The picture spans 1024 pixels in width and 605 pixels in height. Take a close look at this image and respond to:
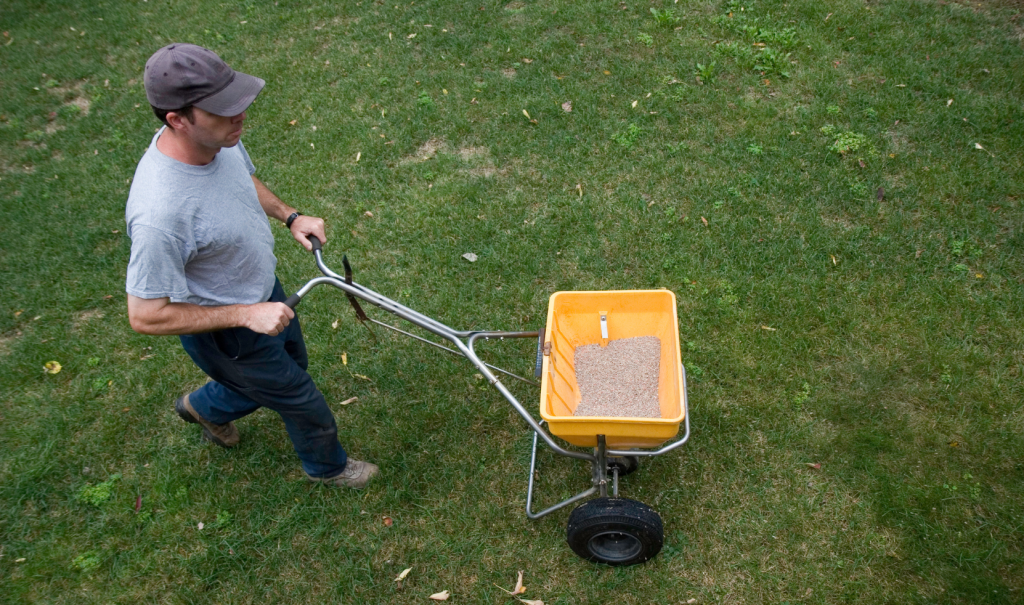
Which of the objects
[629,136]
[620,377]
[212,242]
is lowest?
[629,136]

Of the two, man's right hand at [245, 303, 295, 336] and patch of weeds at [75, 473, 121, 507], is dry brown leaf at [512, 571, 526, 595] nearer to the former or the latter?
man's right hand at [245, 303, 295, 336]

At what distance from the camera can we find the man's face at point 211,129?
2650mm

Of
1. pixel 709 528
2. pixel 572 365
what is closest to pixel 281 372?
pixel 572 365

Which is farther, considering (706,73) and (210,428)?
(706,73)

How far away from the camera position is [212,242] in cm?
284

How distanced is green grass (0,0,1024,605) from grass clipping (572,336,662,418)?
1.83 feet

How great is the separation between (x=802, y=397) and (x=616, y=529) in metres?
1.49

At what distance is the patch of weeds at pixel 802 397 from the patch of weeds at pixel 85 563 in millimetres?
3794

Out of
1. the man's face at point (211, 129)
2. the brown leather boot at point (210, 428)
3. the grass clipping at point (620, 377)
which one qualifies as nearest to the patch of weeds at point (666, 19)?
the grass clipping at point (620, 377)

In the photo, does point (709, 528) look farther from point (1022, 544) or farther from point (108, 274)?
point (108, 274)

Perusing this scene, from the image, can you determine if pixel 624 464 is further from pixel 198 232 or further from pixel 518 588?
pixel 198 232

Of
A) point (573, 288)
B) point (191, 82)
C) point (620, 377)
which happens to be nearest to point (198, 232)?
point (191, 82)

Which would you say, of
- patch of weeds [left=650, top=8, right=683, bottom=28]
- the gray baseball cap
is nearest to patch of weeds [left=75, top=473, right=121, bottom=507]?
the gray baseball cap

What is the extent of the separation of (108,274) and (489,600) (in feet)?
12.7
